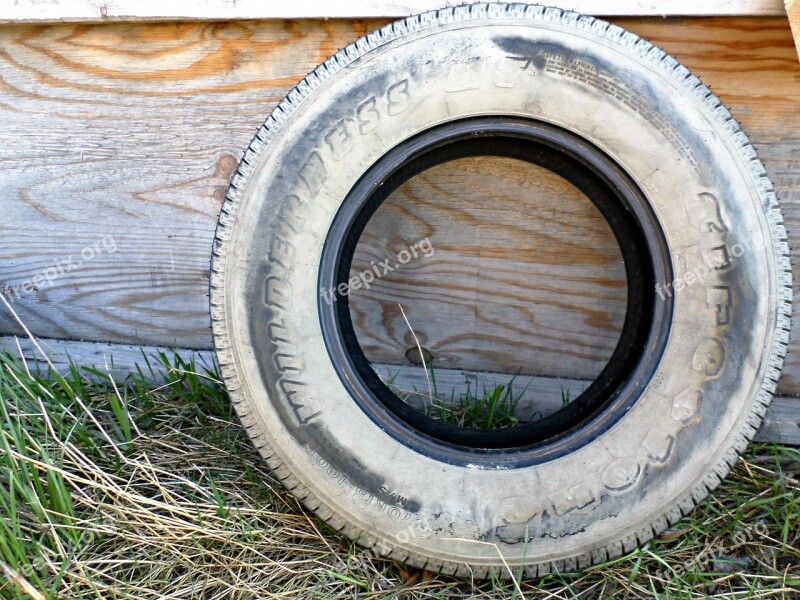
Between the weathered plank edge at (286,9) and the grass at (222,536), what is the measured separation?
954 millimetres

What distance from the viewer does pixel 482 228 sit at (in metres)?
1.77

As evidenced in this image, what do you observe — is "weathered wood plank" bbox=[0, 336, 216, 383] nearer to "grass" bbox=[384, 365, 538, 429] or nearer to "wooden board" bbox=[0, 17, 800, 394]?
"wooden board" bbox=[0, 17, 800, 394]

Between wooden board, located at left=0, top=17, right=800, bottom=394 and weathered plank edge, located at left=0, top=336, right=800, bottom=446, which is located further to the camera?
weathered plank edge, located at left=0, top=336, right=800, bottom=446

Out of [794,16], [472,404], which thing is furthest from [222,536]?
[794,16]

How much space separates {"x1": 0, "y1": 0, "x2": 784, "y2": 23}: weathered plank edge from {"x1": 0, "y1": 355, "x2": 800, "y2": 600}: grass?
954 millimetres

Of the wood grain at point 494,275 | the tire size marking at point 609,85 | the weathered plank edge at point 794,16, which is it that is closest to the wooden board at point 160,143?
the wood grain at point 494,275

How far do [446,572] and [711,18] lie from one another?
53.1 inches

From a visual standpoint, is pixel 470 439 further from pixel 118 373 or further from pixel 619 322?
pixel 118 373

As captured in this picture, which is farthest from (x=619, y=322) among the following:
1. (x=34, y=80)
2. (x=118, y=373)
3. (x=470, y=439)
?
(x=34, y=80)

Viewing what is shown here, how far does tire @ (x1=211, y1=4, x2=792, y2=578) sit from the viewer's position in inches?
51.4

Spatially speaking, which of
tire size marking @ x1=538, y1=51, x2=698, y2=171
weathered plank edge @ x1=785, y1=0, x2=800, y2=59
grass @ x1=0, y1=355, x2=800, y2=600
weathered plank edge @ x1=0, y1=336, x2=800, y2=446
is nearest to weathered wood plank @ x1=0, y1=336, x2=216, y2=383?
weathered plank edge @ x1=0, y1=336, x2=800, y2=446

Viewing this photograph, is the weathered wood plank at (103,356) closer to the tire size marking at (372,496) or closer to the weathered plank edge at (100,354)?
the weathered plank edge at (100,354)

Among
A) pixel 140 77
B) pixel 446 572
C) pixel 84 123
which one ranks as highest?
pixel 140 77

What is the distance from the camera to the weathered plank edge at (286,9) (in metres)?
1.48
